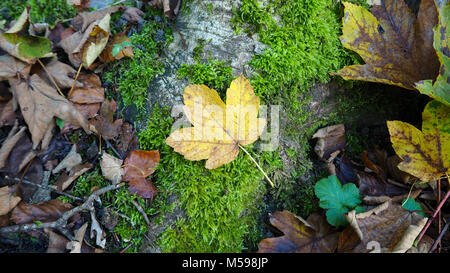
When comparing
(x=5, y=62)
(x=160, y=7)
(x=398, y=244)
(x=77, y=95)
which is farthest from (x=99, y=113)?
(x=398, y=244)

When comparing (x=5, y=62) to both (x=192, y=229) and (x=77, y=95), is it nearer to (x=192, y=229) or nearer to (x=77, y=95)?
(x=77, y=95)

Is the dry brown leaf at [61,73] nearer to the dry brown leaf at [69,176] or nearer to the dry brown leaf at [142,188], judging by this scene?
the dry brown leaf at [69,176]

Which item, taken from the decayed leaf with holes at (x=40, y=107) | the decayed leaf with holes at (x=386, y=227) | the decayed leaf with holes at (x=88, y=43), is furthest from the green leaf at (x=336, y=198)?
the decayed leaf with holes at (x=88, y=43)

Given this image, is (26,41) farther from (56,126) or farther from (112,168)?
(112,168)

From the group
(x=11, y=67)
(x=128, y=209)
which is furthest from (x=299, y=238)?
(x=11, y=67)

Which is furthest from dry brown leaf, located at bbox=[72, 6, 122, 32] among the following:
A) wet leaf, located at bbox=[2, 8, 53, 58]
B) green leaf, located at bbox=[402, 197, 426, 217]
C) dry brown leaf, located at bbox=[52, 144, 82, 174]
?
green leaf, located at bbox=[402, 197, 426, 217]

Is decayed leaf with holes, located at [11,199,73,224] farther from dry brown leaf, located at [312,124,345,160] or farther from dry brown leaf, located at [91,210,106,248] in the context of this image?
dry brown leaf, located at [312,124,345,160]
